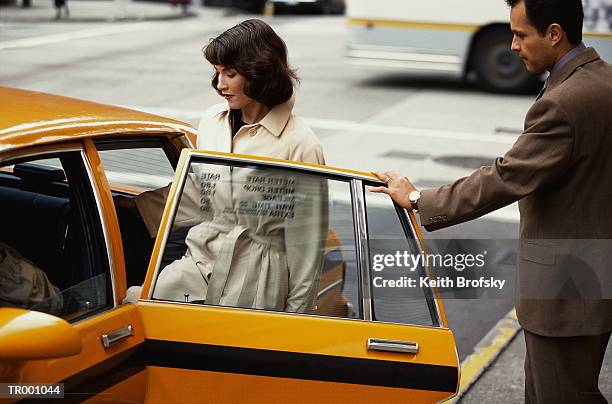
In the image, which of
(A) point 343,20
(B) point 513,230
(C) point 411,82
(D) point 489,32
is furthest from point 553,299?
(A) point 343,20

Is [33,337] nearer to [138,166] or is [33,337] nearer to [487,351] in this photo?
[138,166]

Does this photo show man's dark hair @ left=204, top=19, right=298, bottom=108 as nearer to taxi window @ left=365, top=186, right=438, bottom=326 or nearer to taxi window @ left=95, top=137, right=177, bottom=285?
taxi window @ left=95, top=137, right=177, bottom=285

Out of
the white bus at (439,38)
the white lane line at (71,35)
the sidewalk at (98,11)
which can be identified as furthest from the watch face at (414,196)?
the sidewalk at (98,11)

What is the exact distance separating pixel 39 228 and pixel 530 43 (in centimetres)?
187

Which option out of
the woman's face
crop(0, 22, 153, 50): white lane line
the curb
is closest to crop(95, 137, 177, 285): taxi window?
the woman's face

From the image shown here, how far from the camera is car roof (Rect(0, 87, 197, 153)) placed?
2910mm

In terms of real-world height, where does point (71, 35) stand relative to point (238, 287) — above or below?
below

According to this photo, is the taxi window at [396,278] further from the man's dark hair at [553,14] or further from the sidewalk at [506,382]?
the sidewalk at [506,382]

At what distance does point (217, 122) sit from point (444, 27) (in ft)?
38.1

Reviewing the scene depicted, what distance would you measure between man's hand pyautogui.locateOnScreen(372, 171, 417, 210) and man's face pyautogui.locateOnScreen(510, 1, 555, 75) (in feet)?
1.91

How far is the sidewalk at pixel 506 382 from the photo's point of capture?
4879mm

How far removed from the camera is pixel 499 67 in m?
15.1

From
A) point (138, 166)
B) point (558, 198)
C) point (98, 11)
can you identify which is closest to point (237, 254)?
point (138, 166)

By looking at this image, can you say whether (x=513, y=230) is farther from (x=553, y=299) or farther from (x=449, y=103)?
(x=449, y=103)
